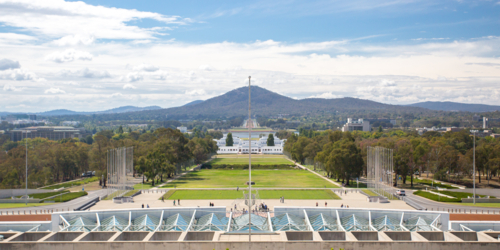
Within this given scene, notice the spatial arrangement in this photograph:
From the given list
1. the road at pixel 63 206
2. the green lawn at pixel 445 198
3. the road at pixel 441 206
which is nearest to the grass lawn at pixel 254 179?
the green lawn at pixel 445 198

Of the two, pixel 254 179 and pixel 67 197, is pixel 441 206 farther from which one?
pixel 67 197

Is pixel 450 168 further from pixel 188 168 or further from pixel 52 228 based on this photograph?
pixel 52 228

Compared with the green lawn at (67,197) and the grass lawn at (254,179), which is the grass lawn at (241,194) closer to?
the grass lawn at (254,179)

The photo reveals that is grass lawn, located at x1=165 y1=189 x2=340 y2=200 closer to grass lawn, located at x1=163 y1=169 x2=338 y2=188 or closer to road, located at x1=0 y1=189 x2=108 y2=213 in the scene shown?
grass lawn, located at x1=163 y1=169 x2=338 y2=188

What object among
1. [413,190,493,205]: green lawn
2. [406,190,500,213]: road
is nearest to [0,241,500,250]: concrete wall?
[406,190,500,213]: road

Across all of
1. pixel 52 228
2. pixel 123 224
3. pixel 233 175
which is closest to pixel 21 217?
pixel 52 228

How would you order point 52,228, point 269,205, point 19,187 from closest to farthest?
point 52,228, point 269,205, point 19,187

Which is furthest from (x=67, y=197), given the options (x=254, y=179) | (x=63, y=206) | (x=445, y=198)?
(x=445, y=198)
